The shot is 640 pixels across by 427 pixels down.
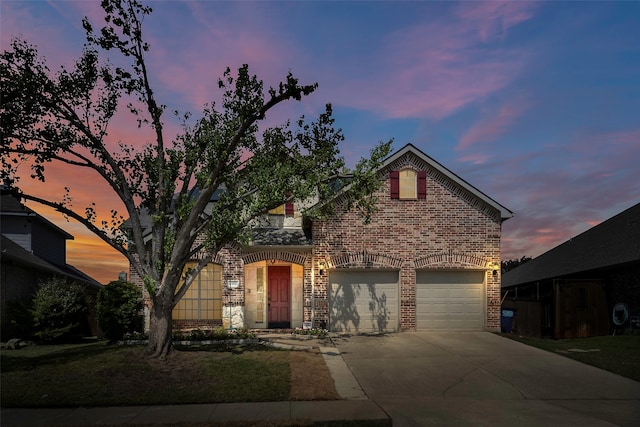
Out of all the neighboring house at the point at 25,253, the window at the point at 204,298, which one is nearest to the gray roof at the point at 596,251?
the window at the point at 204,298

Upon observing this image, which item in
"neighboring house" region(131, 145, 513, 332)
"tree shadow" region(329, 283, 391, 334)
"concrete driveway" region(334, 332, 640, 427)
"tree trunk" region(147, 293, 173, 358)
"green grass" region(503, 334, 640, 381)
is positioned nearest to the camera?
"concrete driveway" region(334, 332, 640, 427)

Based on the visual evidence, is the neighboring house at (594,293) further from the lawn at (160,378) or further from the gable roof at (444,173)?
the lawn at (160,378)

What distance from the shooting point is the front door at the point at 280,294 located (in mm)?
20625

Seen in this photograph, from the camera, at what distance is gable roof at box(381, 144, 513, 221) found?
18.4 m

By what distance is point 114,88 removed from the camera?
14.2m

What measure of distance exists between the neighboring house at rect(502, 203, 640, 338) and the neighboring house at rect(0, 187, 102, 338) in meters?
17.6

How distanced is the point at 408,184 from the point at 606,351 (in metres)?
8.28

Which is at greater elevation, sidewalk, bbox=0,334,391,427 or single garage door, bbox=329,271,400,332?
single garage door, bbox=329,271,400,332

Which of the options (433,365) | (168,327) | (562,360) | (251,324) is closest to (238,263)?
(251,324)

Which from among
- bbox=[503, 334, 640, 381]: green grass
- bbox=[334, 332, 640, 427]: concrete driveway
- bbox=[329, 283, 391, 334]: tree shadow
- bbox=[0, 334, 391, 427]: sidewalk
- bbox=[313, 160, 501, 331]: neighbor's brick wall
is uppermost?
bbox=[313, 160, 501, 331]: neighbor's brick wall

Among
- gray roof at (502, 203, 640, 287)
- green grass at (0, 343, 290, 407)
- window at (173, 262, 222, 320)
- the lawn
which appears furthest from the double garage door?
gray roof at (502, 203, 640, 287)

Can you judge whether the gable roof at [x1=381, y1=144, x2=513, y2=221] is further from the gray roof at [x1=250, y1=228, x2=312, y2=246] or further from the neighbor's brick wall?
the gray roof at [x1=250, y1=228, x2=312, y2=246]

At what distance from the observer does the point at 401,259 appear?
60.4ft

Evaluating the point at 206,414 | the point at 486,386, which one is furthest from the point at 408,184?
the point at 206,414
